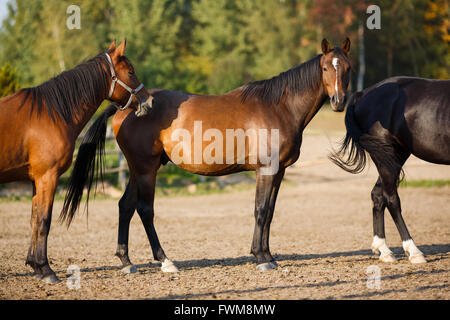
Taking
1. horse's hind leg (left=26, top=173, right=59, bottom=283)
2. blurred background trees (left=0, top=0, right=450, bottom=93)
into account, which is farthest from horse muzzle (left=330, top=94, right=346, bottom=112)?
blurred background trees (left=0, top=0, right=450, bottom=93)

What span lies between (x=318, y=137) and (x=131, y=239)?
47.2 feet

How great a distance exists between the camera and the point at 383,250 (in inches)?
233

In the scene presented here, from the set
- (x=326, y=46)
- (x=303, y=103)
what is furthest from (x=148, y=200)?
(x=326, y=46)

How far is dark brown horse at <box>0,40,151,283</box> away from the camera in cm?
457

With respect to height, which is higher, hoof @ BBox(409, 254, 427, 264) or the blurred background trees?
the blurred background trees

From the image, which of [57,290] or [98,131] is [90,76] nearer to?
A: [98,131]

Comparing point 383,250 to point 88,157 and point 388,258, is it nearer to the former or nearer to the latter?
point 388,258

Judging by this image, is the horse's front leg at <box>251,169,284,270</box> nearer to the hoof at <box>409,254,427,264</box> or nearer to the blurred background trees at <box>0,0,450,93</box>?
the hoof at <box>409,254,427,264</box>

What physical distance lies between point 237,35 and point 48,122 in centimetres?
3038

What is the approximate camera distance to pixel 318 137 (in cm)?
2067

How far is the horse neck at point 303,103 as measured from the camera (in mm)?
5500

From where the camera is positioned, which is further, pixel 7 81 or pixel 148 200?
pixel 7 81
